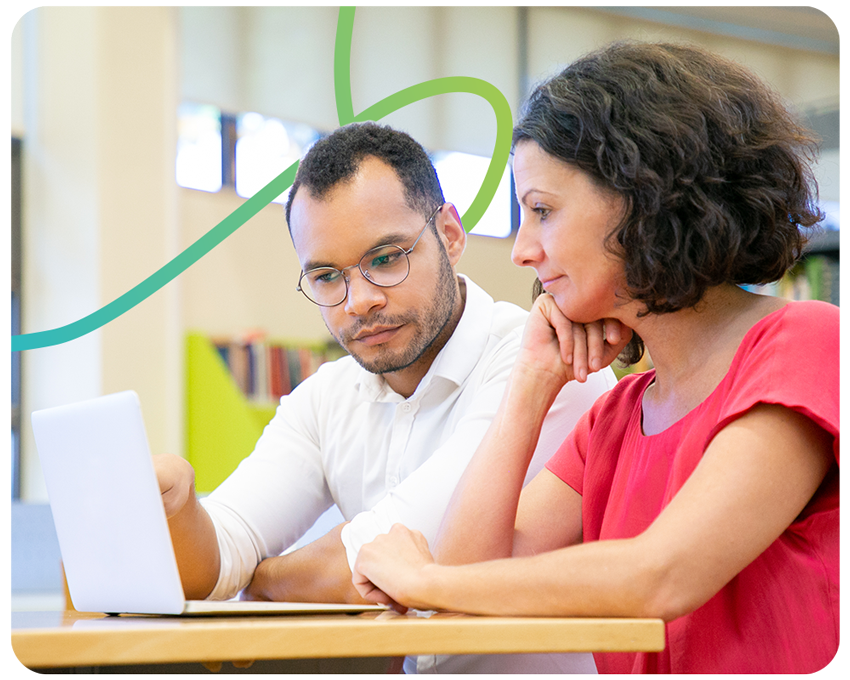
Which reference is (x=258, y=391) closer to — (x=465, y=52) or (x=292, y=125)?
(x=292, y=125)

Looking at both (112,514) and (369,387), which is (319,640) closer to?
(112,514)

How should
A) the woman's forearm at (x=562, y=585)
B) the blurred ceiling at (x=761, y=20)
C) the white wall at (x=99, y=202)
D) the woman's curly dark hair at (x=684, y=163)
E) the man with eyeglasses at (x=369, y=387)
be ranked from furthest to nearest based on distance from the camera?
the blurred ceiling at (x=761, y=20) → the white wall at (x=99, y=202) → the man with eyeglasses at (x=369, y=387) → the woman's curly dark hair at (x=684, y=163) → the woman's forearm at (x=562, y=585)

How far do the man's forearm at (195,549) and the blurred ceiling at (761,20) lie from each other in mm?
4740

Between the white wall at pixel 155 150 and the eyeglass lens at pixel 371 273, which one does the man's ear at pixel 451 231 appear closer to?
the eyeglass lens at pixel 371 273

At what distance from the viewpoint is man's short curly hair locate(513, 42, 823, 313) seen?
102 centimetres

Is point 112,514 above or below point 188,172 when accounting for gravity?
below

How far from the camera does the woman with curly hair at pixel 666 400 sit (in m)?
0.81

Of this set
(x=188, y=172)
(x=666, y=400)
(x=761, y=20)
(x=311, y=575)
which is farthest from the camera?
(x=761, y=20)

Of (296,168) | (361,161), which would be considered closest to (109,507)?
(361,161)

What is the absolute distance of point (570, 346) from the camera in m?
1.19

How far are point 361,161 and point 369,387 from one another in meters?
0.40

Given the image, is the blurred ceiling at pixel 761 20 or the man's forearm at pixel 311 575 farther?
the blurred ceiling at pixel 761 20

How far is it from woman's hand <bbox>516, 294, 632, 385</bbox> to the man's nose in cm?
33

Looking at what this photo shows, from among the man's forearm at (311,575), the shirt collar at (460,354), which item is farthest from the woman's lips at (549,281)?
the man's forearm at (311,575)
